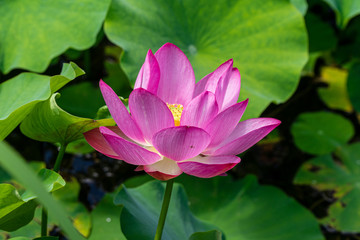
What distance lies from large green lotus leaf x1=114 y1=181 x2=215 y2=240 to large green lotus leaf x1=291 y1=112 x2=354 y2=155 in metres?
0.76

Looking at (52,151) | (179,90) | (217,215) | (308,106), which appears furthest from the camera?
(308,106)

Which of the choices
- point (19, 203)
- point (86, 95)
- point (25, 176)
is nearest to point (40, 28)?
point (86, 95)

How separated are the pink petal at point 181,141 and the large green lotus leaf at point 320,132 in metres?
1.06

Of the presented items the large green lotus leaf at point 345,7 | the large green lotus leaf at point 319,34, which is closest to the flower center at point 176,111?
the large green lotus leaf at point 345,7

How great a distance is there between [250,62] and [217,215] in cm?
42

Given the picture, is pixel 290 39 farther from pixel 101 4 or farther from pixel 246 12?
pixel 101 4

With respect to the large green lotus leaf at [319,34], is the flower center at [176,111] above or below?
above

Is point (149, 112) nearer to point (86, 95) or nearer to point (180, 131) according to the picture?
point (180, 131)

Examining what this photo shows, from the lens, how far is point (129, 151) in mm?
564

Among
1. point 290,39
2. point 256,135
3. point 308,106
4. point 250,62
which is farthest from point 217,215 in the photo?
point 308,106

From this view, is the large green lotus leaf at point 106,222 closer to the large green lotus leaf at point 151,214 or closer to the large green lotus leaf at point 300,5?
the large green lotus leaf at point 151,214

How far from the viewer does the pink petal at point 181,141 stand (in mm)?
559

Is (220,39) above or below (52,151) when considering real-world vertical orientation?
above

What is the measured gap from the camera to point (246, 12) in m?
1.26
